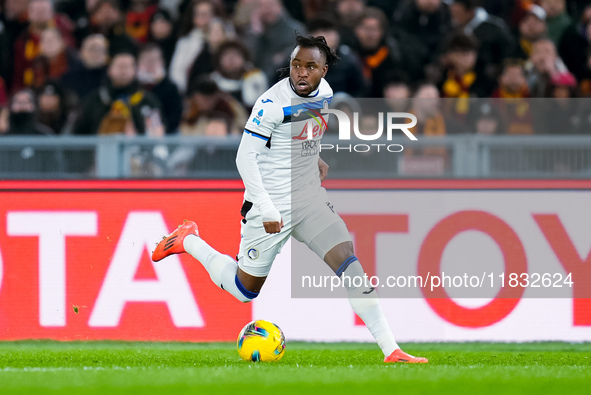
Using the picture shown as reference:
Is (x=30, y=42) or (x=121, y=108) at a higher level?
(x=30, y=42)

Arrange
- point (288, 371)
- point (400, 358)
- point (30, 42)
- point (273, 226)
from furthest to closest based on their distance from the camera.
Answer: point (30, 42)
point (400, 358)
point (273, 226)
point (288, 371)

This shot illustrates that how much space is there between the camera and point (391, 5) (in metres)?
10.1

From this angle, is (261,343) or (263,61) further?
(263,61)

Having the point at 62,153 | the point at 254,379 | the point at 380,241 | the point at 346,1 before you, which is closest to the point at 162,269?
the point at 62,153

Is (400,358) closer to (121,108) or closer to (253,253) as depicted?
(253,253)

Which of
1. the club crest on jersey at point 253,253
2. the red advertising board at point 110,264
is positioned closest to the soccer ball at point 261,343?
the club crest on jersey at point 253,253

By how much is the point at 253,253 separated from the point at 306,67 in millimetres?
1168

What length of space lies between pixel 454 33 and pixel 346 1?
4.29 ft

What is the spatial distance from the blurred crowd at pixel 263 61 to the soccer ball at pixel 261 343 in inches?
86.0

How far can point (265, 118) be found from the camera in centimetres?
557


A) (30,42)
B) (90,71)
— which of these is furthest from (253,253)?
(30,42)

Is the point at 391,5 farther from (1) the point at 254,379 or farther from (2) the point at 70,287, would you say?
(1) the point at 254,379

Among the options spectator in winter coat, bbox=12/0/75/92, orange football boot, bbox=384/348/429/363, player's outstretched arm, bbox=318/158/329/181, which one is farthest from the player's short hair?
spectator in winter coat, bbox=12/0/75/92

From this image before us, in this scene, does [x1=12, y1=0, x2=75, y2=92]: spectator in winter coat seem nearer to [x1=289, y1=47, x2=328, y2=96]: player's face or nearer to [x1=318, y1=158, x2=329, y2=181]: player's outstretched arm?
[x1=318, y1=158, x2=329, y2=181]: player's outstretched arm
